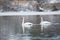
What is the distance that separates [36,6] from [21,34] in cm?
26

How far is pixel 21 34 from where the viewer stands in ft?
3.71

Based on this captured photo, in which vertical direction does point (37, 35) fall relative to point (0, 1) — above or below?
below

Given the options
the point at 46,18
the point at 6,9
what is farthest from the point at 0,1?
the point at 46,18

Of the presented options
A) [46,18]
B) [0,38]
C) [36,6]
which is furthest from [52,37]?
[0,38]

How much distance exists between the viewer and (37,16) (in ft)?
3.66

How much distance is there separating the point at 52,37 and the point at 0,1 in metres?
0.52

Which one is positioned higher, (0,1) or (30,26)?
(0,1)

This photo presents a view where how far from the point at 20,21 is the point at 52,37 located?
30cm

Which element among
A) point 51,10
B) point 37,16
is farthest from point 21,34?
point 51,10

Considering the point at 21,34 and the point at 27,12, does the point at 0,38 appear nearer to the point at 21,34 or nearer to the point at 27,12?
the point at 21,34

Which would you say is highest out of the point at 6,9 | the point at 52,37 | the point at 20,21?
the point at 6,9

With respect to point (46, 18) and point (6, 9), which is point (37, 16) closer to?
point (46, 18)

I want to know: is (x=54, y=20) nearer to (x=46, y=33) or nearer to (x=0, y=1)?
(x=46, y=33)

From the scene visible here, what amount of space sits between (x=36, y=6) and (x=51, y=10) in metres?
0.13
